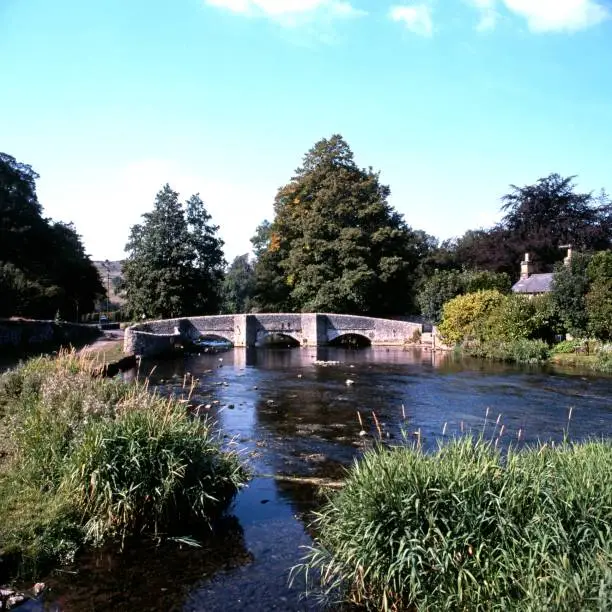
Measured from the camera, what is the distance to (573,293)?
3094cm

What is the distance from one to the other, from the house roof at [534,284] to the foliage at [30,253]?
32196 millimetres

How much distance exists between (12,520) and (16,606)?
5.09 feet

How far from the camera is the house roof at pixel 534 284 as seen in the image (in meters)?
41.0

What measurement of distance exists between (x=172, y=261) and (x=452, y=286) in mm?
20394

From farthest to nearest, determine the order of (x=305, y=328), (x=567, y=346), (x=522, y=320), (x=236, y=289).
→ (x=236, y=289), (x=305, y=328), (x=522, y=320), (x=567, y=346)

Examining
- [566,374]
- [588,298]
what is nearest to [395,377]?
[566,374]

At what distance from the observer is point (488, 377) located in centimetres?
2516

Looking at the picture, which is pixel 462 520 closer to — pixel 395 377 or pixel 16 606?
pixel 16 606

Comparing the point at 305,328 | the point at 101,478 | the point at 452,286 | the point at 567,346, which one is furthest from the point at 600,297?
the point at 101,478

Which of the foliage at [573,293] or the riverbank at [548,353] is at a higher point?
the foliage at [573,293]

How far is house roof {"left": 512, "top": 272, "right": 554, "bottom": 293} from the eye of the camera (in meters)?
41.0

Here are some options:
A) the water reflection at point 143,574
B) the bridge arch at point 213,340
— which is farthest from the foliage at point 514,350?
the water reflection at point 143,574

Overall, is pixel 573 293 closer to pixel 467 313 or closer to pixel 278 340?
pixel 467 313

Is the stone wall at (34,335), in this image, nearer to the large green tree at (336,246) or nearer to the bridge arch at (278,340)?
the bridge arch at (278,340)
